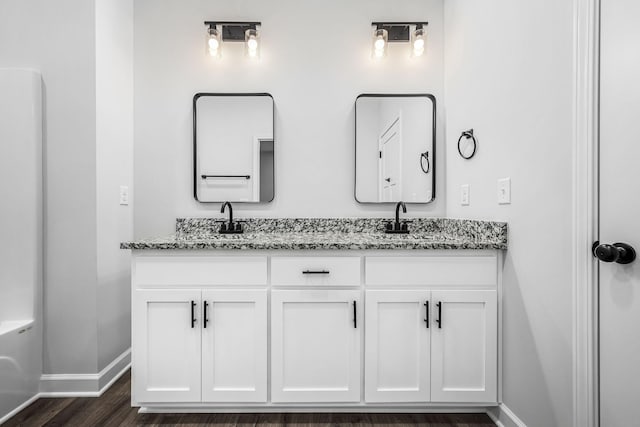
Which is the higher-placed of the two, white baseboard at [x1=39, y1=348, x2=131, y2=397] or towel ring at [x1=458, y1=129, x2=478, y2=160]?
towel ring at [x1=458, y1=129, x2=478, y2=160]

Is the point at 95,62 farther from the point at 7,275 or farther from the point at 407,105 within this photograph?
the point at 407,105

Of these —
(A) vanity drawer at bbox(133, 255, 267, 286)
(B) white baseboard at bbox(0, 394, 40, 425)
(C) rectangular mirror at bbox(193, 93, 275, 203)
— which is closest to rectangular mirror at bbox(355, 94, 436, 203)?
(C) rectangular mirror at bbox(193, 93, 275, 203)

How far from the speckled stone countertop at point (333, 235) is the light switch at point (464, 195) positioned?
11 centimetres

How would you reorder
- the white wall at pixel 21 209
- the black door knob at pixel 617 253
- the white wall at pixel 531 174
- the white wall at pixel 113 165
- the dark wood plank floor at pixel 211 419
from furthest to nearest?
1. the white wall at pixel 113 165
2. the white wall at pixel 21 209
3. the dark wood plank floor at pixel 211 419
4. the white wall at pixel 531 174
5. the black door knob at pixel 617 253

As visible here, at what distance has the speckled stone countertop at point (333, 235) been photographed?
1.54 m

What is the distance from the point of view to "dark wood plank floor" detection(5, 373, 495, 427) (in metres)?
1.58

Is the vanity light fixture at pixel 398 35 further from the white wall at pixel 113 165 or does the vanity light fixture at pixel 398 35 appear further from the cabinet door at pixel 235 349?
the cabinet door at pixel 235 349

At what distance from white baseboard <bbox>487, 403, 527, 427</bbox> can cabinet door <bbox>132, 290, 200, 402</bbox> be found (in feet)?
4.76

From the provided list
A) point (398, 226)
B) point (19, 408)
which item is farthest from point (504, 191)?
point (19, 408)

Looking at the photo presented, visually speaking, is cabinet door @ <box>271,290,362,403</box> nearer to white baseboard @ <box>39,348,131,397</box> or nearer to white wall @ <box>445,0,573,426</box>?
white wall @ <box>445,0,573,426</box>

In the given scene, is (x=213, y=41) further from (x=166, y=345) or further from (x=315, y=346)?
(x=315, y=346)

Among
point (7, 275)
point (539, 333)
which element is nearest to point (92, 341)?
point (7, 275)

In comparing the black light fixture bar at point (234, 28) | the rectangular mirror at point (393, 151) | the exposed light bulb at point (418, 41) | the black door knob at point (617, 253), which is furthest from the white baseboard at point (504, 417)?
the black light fixture bar at point (234, 28)

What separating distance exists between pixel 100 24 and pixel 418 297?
2289 millimetres
